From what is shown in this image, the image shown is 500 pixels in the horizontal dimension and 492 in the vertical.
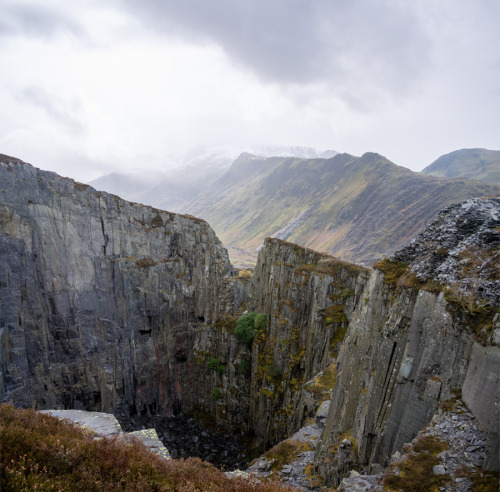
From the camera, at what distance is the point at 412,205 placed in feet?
403

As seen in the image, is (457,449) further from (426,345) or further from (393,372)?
(393,372)

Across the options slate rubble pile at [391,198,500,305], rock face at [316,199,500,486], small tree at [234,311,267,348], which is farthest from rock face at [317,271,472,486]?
small tree at [234,311,267,348]

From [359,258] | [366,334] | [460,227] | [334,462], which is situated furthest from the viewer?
[359,258]

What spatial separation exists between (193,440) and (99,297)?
22.1 meters

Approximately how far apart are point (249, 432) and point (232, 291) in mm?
19711

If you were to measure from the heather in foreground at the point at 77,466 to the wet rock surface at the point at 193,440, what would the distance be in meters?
28.7

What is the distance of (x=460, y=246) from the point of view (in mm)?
14312

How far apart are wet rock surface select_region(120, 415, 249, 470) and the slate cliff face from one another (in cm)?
210

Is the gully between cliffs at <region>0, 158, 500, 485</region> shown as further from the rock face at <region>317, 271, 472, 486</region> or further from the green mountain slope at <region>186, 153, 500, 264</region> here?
the green mountain slope at <region>186, 153, 500, 264</region>

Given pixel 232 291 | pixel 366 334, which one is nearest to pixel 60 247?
pixel 232 291

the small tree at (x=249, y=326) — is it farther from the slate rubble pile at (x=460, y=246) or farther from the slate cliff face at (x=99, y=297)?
the slate rubble pile at (x=460, y=246)

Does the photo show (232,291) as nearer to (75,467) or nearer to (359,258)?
(75,467)

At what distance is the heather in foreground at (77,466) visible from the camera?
7.38 metres

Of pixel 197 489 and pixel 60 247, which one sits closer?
pixel 197 489
